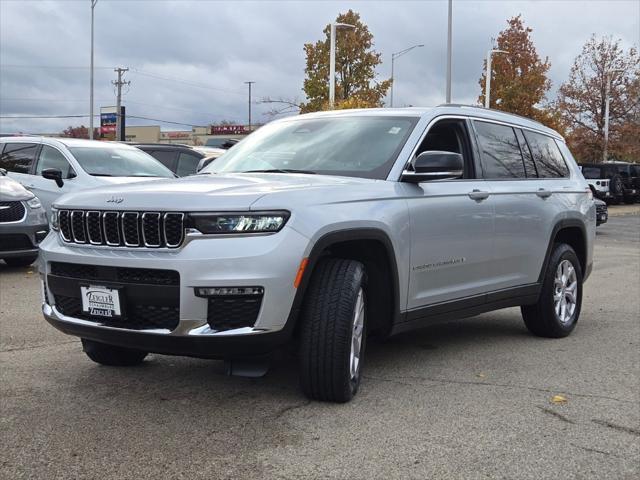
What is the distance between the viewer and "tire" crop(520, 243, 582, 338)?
21.0 feet

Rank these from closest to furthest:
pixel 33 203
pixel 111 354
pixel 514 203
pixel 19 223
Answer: pixel 111 354 < pixel 514 203 < pixel 19 223 < pixel 33 203

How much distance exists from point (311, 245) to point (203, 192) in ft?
2.05

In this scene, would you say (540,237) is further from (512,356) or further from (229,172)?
(229,172)

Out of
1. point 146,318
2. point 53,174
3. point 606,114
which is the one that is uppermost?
point 606,114

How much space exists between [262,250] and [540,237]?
10.5 feet

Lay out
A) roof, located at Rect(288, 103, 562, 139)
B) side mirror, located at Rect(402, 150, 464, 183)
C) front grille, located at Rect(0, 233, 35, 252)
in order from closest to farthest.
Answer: side mirror, located at Rect(402, 150, 464, 183) → roof, located at Rect(288, 103, 562, 139) → front grille, located at Rect(0, 233, 35, 252)

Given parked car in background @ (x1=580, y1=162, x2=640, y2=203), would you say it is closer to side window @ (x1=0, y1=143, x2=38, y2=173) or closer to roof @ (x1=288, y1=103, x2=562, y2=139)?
side window @ (x1=0, y1=143, x2=38, y2=173)

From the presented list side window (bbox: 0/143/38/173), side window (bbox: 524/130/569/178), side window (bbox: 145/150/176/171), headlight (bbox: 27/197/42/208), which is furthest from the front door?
side window (bbox: 145/150/176/171)

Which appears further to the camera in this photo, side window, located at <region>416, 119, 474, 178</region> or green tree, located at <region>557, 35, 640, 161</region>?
green tree, located at <region>557, 35, 640, 161</region>

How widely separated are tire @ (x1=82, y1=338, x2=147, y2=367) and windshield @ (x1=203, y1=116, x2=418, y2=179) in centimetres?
140

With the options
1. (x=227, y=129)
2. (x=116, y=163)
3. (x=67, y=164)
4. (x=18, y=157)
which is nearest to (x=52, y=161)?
(x=67, y=164)

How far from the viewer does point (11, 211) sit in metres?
9.41

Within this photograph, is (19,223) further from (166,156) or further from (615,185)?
(615,185)

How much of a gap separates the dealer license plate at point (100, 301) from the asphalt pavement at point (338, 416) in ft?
1.82
